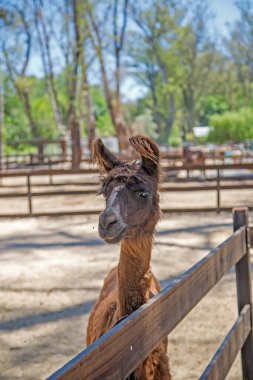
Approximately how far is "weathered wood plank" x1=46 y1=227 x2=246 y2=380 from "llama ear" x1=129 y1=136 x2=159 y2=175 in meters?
0.57

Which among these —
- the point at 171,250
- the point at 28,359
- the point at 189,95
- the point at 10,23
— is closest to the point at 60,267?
the point at 171,250

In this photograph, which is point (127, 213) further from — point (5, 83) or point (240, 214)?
point (5, 83)

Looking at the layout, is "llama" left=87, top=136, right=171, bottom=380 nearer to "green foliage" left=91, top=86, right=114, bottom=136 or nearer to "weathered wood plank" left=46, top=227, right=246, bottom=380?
"weathered wood plank" left=46, top=227, right=246, bottom=380

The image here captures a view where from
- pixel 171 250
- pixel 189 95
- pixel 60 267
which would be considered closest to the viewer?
pixel 60 267

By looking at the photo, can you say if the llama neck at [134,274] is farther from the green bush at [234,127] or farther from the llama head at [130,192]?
the green bush at [234,127]

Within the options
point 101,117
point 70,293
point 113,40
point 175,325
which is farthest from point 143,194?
point 101,117

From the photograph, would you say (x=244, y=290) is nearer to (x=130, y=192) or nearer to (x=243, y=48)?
(x=130, y=192)

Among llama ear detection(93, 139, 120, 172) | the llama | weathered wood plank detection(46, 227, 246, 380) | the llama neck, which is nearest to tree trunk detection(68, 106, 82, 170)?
llama ear detection(93, 139, 120, 172)

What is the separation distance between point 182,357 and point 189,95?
148 feet

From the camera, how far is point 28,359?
4.45 meters

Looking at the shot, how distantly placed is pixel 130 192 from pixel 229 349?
1021 mm

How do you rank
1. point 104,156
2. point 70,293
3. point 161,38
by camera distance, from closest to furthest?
point 104,156
point 70,293
point 161,38

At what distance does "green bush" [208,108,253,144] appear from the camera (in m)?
36.2

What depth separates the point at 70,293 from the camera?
6332 mm
